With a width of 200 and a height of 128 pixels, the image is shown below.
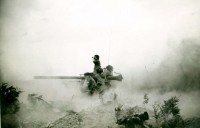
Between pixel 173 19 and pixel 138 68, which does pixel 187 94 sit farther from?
pixel 173 19

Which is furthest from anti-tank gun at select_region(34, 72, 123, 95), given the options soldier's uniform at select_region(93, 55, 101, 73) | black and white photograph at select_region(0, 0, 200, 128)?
soldier's uniform at select_region(93, 55, 101, 73)

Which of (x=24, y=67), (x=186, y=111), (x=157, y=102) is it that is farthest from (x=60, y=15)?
(x=186, y=111)

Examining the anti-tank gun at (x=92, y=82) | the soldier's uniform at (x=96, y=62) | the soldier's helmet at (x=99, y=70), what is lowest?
the anti-tank gun at (x=92, y=82)

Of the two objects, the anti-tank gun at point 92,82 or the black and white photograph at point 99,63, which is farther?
the anti-tank gun at point 92,82

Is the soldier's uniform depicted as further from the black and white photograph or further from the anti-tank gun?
the anti-tank gun

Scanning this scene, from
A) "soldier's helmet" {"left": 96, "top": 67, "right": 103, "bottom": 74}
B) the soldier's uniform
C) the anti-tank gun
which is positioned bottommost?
the anti-tank gun

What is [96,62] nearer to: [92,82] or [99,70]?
[99,70]

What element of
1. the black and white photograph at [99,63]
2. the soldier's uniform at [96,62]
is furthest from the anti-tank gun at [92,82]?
the soldier's uniform at [96,62]

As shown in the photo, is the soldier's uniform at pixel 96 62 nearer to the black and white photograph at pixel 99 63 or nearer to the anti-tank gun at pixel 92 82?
the black and white photograph at pixel 99 63

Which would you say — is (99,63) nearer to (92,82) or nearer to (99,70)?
(99,70)

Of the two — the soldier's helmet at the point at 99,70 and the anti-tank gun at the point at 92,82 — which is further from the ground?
the soldier's helmet at the point at 99,70

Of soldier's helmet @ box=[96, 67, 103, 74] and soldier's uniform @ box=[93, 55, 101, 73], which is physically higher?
soldier's uniform @ box=[93, 55, 101, 73]

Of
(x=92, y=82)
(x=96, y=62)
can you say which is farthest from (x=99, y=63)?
(x=92, y=82)

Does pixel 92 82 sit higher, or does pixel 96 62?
pixel 96 62
